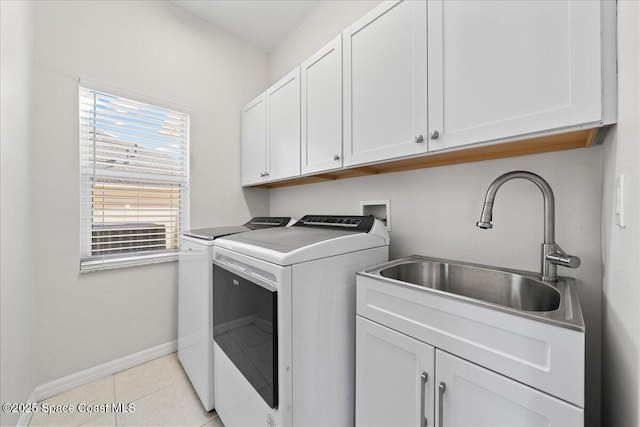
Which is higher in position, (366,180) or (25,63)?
(25,63)

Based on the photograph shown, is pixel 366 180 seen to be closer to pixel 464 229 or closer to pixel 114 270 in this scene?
pixel 464 229

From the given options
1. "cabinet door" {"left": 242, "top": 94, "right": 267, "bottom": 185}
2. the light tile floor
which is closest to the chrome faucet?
"cabinet door" {"left": 242, "top": 94, "right": 267, "bottom": 185}

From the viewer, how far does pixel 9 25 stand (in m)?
1.23

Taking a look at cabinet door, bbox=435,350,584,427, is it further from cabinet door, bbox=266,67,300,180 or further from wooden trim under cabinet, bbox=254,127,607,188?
cabinet door, bbox=266,67,300,180

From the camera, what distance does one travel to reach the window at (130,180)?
1827 mm

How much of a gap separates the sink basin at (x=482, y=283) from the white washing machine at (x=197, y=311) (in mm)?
1065

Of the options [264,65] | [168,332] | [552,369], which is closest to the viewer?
[552,369]

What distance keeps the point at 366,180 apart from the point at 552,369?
135 cm

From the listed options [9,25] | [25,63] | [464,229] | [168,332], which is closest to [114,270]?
[168,332]

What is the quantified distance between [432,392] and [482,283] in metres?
0.57

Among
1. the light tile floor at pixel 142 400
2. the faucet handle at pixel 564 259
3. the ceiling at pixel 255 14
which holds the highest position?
the ceiling at pixel 255 14

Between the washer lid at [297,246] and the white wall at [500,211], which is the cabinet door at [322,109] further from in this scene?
the washer lid at [297,246]

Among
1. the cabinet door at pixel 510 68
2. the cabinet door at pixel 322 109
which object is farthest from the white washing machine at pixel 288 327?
the cabinet door at pixel 510 68

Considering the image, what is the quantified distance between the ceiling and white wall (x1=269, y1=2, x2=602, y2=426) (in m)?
0.41
